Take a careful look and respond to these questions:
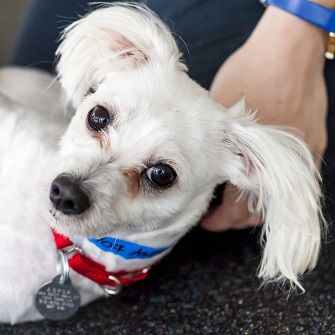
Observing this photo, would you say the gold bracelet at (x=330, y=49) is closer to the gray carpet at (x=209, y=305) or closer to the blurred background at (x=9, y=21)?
the gray carpet at (x=209, y=305)

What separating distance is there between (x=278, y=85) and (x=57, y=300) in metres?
0.42

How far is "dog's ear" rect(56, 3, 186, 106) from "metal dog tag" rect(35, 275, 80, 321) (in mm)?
269

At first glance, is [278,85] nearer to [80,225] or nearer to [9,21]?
[80,225]

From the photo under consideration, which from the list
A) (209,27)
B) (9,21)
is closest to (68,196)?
(209,27)

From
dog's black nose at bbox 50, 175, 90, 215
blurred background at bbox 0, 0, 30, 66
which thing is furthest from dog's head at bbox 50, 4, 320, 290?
blurred background at bbox 0, 0, 30, 66

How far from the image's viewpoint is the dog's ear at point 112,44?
776mm

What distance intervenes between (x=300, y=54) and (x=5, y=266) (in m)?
0.50

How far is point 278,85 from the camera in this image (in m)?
0.86

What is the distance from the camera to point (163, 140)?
0.72m

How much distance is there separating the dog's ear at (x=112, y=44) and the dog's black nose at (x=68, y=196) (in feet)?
0.64

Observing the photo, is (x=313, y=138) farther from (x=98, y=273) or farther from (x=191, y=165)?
(x=98, y=273)

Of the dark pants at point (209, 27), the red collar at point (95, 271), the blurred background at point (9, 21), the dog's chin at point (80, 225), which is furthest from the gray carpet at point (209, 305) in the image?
the blurred background at point (9, 21)

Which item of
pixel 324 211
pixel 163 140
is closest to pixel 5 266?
pixel 163 140

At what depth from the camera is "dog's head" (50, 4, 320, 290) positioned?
701mm
